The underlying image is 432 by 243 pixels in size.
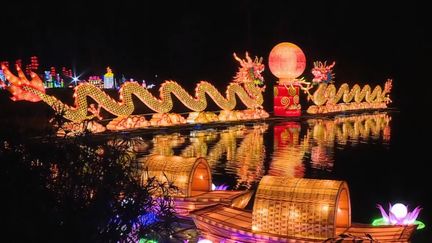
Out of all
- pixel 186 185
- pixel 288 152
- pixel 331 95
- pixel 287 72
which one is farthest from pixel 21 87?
pixel 331 95

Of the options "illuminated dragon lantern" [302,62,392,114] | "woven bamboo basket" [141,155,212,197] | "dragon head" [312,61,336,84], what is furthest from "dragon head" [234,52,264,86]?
"woven bamboo basket" [141,155,212,197]

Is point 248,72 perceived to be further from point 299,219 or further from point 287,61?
point 299,219

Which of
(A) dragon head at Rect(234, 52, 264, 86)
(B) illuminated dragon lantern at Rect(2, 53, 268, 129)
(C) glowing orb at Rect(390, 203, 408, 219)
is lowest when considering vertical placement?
(C) glowing orb at Rect(390, 203, 408, 219)

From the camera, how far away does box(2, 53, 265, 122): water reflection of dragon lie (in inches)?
625

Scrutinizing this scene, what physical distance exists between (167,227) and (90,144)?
0.85 metres

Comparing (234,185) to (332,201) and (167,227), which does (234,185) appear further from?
(167,227)

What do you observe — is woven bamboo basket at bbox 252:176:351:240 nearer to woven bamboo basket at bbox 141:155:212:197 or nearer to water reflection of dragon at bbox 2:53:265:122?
woven bamboo basket at bbox 141:155:212:197

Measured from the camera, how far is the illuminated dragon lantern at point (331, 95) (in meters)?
27.3

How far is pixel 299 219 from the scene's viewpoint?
5465 mm

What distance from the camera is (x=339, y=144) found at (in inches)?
630

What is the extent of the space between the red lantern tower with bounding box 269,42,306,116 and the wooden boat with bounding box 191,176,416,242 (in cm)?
1897

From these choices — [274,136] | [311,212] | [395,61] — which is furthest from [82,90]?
[395,61]

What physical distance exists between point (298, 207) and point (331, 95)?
2352 cm

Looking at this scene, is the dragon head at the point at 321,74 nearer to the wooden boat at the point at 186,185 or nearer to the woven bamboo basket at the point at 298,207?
the wooden boat at the point at 186,185
